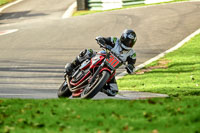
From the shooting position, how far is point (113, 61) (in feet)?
35.4

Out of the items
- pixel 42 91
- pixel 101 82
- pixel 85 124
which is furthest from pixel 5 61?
pixel 85 124

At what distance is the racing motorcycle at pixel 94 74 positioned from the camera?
10.4 meters

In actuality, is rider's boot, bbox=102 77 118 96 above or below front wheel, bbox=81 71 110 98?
below

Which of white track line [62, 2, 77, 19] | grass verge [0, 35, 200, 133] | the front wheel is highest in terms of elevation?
grass verge [0, 35, 200, 133]

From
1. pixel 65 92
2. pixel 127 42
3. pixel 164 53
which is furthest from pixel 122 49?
pixel 164 53

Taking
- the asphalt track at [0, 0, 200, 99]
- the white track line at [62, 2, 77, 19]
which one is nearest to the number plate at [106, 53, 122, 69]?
the asphalt track at [0, 0, 200, 99]

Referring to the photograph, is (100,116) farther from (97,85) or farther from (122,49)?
(122,49)

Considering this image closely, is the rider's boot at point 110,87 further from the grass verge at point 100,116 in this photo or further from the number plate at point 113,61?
the grass verge at point 100,116

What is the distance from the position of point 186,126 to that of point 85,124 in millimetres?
1460

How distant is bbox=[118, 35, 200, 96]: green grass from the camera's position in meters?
13.6

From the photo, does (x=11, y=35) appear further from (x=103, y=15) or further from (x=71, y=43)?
(x=103, y=15)

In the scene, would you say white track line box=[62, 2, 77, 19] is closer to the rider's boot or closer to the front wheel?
the rider's boot

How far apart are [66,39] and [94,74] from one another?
44.5 feet

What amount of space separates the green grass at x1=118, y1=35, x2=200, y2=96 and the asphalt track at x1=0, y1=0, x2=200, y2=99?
1.03 metres
